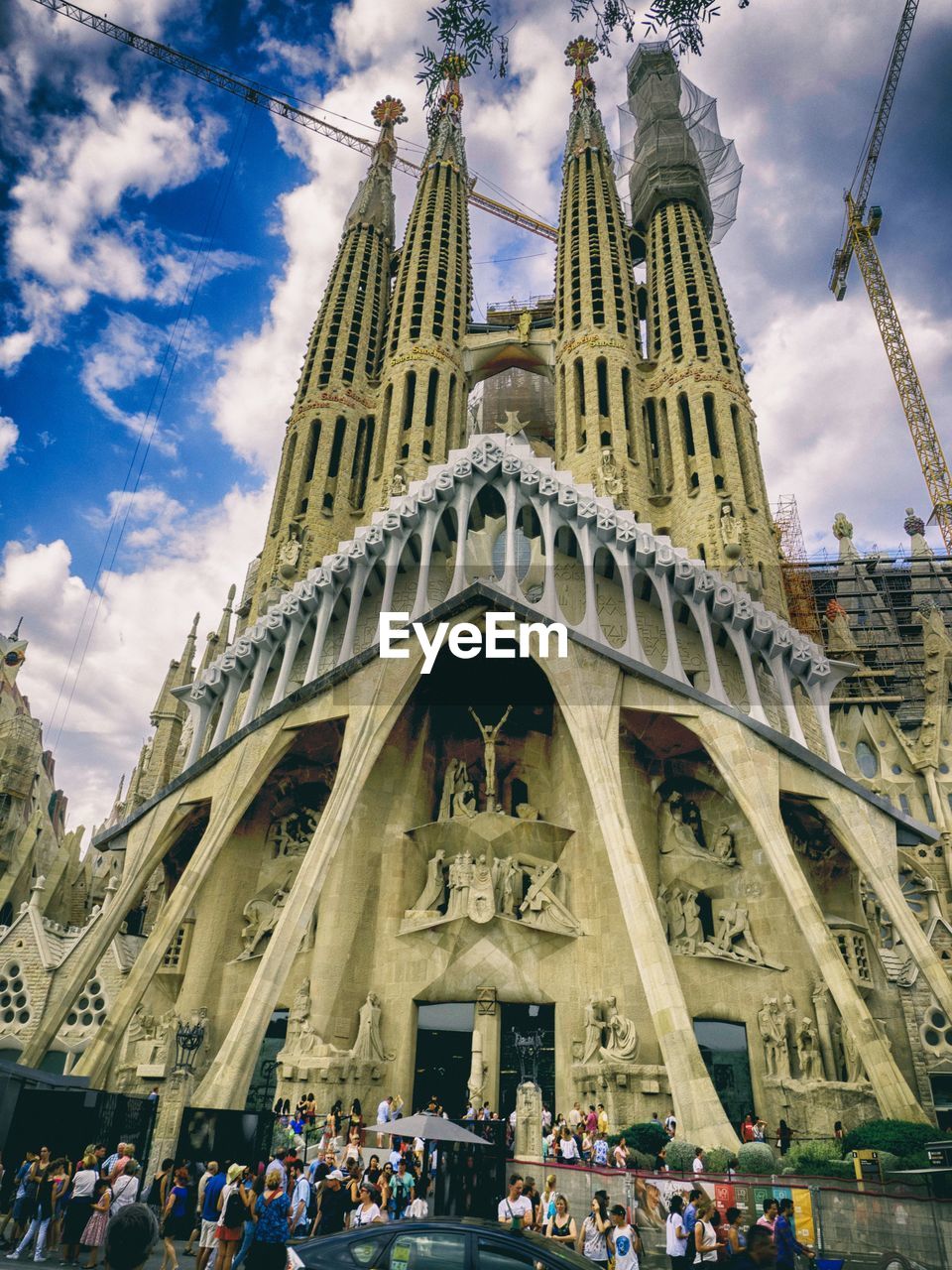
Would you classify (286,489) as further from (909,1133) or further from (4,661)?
(909,1133)

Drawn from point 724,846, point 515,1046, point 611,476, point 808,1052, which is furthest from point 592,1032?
point 611,476

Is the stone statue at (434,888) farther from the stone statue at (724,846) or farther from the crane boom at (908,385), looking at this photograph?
the crane boom at (908,385)

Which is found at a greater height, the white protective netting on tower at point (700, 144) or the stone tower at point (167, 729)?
the white protective netting on tower at point (700, 144)

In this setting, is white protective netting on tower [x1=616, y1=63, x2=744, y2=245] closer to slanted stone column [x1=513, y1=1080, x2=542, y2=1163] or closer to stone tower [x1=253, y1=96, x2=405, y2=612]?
stone tower [x1=253, y1=96, x2=405, y2=612]

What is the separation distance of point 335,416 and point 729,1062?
2625 cm

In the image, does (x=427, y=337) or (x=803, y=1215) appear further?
(x=427, y=337)

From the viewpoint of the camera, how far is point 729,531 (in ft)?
90.4

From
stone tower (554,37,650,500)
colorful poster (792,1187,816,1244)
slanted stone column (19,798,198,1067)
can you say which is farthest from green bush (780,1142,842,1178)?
stone tower (554,37,650,500)

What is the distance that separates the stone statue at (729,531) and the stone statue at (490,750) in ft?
28.9

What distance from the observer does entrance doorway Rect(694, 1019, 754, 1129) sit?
752 inches

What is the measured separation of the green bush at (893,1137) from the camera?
13445 millimetres

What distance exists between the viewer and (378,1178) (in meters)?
10.8

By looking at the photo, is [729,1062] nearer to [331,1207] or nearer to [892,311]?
[331,1207]

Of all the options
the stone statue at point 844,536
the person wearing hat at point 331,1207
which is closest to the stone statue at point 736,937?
the person wearing hat at point 331,1207
